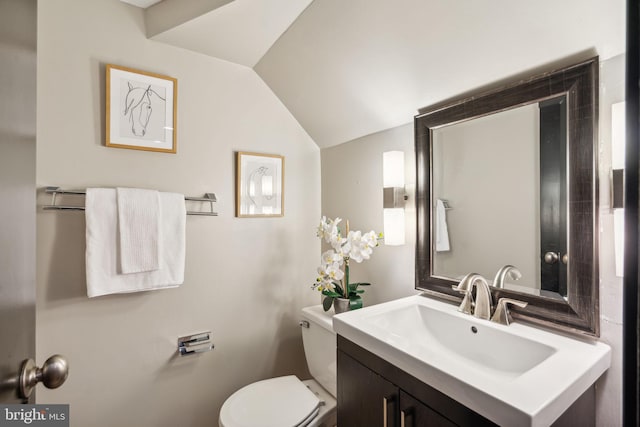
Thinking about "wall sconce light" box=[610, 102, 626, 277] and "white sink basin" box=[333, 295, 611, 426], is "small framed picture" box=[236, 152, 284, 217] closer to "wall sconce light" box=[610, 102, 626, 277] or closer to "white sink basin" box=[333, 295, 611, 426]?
"white sink basin" box=[333, 295, 611, 426]

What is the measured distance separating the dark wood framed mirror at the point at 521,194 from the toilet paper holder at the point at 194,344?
117 centimetres

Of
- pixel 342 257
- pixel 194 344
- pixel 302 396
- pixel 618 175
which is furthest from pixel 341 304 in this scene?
pixel 618 175

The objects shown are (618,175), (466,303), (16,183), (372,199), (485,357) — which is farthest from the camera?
(372,199)

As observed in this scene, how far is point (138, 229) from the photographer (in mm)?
1407

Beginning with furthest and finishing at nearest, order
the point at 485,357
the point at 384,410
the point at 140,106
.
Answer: the point at 140,106 < the point at 485,357 < the point at 384,410

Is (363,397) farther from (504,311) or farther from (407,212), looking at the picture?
(407,212)

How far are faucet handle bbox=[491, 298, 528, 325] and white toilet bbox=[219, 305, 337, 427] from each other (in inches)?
29.1

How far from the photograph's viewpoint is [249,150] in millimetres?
1815

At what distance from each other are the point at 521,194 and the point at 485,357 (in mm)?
594

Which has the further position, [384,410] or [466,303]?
[466,303]

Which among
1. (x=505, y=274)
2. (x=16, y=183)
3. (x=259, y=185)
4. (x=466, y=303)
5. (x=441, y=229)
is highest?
(x=259, y=185)

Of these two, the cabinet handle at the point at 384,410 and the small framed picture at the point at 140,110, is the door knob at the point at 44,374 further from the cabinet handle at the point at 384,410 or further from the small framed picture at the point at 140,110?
the small framed picture at the point at 140,110

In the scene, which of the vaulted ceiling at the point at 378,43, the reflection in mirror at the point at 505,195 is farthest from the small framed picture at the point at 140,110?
the reflection in mirror at the point at 505,195

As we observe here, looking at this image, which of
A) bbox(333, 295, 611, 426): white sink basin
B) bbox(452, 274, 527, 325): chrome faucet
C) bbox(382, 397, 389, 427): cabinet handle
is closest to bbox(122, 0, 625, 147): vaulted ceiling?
bbox(452, 274, 527, 325): chrome faucet
